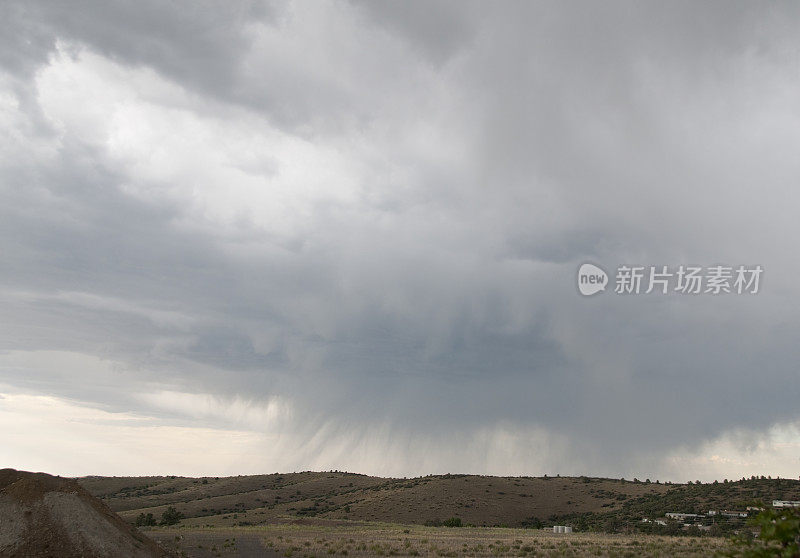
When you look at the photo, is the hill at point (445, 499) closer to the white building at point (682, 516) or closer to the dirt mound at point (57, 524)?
the white building at point (682, 516)

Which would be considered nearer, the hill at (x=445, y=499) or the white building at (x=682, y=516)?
the white building at (x=682, y=516)

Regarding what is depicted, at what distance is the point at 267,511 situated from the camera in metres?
107

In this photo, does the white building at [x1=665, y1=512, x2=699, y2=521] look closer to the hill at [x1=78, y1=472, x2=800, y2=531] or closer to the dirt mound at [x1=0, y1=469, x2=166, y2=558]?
the hill at [x1=78, y1=472, x2=800, y2=531]

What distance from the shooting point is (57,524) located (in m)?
29.9

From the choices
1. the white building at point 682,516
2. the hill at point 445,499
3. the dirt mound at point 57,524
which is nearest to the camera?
the dirt mound at point 57,524

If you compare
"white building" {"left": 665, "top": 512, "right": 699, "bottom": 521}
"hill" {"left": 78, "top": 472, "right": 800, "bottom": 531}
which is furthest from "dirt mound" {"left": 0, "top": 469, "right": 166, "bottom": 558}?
"white building" {"left": 665, "top": 512, "right": 699, "bottom": 521}

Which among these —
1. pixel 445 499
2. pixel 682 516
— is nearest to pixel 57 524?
pixel 682 516

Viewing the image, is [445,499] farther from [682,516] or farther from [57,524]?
[57,524]

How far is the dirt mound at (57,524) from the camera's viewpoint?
2817 centimetres

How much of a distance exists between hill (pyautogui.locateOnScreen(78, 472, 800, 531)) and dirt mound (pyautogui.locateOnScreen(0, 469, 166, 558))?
51.5 m

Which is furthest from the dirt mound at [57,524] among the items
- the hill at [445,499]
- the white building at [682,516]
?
the white building at [682,516]

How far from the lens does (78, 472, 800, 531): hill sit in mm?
89438

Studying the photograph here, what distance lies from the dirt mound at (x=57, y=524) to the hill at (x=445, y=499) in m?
51.5

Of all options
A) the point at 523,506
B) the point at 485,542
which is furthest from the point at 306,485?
the point at 485,542
